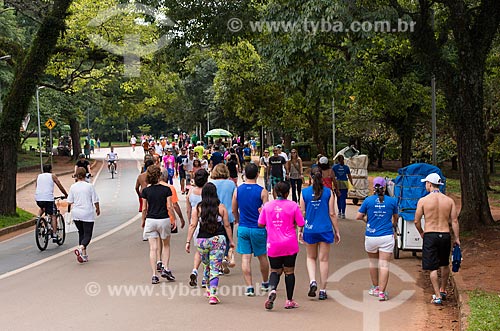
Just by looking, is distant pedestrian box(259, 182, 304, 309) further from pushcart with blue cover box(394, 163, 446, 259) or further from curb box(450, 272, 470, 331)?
pushcart with blue cover box(394, 163, 446, 259)

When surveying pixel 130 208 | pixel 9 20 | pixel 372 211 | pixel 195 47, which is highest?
pixel 9 20

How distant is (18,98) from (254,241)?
44.5 ft

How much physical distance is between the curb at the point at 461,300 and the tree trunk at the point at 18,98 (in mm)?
14224

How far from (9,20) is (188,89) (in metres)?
27.3

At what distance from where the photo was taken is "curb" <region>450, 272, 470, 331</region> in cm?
794

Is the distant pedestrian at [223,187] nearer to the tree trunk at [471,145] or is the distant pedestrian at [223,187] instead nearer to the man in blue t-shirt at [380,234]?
the man in blue t-shirt at [380,234]

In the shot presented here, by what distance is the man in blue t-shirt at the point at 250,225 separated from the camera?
9320mm

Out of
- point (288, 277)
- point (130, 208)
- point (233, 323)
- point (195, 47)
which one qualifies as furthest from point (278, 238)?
point (130, 208)

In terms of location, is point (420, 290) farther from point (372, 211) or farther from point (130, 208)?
point (130, 208)

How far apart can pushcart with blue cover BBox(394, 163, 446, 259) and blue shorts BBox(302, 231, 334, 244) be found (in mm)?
3090

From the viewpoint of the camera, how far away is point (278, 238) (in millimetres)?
8641

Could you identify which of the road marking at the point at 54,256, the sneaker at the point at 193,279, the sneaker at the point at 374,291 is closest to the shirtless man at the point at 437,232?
the sneaker at the point at 374,291
